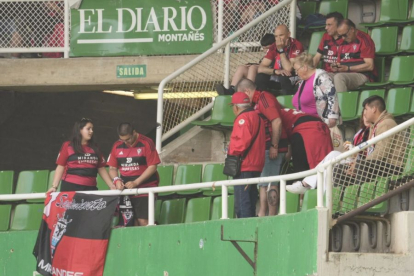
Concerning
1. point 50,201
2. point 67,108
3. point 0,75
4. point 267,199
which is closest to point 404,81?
point 267,199

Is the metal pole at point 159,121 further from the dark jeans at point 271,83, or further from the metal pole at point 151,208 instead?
the metal pole at point 151,208

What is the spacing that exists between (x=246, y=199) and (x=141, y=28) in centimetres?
534

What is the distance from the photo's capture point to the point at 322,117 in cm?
1207

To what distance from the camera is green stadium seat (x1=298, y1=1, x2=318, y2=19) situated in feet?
53.5

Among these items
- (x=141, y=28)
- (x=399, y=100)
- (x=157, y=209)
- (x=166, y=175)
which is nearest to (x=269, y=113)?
(x=157, y=209)

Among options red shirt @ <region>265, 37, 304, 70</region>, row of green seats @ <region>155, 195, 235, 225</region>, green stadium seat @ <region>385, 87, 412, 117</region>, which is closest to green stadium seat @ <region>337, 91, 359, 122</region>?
green stadium seat @ <region>385, 87, 412, 117</region>

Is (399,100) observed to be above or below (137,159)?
above

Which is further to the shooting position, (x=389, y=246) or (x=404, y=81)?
(x=404, y=81)

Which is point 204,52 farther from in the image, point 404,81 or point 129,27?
point 404,81

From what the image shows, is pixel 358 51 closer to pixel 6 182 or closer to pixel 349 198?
pixel 6 182

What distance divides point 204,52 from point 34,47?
2343 mm

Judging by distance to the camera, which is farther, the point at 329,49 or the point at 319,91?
the point at 329,49

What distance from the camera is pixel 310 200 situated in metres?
10.7

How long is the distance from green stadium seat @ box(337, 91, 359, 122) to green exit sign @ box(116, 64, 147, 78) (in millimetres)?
3329
